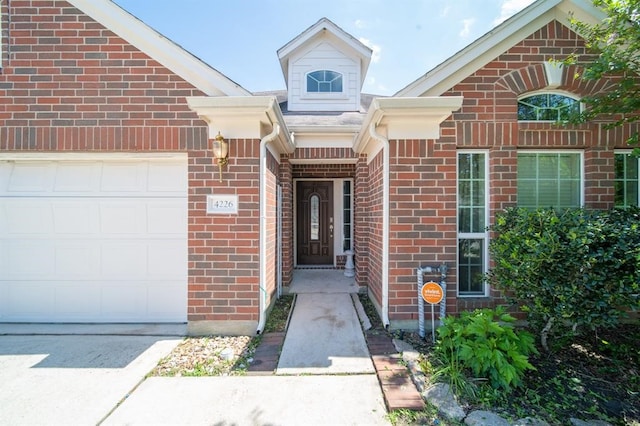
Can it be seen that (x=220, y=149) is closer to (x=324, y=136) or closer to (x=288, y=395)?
(x=324, y=136)

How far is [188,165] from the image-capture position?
384 centimetres

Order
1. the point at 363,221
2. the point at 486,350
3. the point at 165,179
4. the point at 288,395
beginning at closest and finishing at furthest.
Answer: the point at 288,395
the point at 486,350
the point at 165,179
the point at 363,221

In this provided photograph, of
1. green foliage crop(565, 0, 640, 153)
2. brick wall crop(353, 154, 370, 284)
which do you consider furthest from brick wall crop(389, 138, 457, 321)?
green foliage crop(565, 0, 640, 153)

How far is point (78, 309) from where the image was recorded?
4133mm

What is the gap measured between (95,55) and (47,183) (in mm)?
2063

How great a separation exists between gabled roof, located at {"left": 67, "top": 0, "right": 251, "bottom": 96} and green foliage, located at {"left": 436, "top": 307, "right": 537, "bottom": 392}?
13.9 ft

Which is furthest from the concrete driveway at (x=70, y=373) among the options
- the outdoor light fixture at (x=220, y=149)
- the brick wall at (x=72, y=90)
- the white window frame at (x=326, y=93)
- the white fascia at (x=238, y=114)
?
the white window frame at (x=326, y=93)

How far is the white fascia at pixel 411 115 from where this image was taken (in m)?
3.44

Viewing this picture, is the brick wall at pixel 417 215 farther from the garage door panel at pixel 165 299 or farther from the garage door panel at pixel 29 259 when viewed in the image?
the garage door panel at pixel 29 259

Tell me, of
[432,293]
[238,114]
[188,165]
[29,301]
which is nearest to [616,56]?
[432,293]

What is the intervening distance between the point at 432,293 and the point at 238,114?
3.46 metres

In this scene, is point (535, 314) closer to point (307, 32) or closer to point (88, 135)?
point (88, 135)

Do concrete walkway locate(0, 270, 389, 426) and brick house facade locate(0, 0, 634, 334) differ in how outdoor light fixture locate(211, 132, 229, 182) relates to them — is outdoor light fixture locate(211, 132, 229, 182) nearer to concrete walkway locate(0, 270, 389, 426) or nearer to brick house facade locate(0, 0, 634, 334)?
brick house facade locate(0, 0, 634, 334)

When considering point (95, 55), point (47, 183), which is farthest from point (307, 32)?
point (47, 183)
